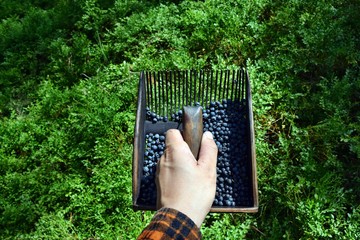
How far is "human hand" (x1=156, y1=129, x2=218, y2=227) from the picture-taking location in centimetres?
152

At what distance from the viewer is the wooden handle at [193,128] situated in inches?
71.8

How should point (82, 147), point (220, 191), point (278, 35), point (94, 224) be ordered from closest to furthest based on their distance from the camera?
1. point (220, 191)
2. point (94, 224)
3. point (82, 147)
4. point (278, 35)

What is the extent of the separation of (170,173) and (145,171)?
1.64 ft

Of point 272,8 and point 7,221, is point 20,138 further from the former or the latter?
point 272,8

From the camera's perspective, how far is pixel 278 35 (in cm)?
370

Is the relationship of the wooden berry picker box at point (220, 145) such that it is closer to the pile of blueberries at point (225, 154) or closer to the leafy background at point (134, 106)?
the pile of blueberries at point (225, 154)

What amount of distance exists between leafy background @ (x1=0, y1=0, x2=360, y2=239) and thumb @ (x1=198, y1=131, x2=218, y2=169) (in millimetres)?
1259

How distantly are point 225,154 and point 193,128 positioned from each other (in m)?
0.35

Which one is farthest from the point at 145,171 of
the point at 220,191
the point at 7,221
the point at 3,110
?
the point at 3,110

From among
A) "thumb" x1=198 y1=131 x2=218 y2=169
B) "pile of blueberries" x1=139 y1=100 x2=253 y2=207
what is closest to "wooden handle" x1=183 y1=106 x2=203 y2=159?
"thumb" x1=198 y1=131 x2=218 y2=169

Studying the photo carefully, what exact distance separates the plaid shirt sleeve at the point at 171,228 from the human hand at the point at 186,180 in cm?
4

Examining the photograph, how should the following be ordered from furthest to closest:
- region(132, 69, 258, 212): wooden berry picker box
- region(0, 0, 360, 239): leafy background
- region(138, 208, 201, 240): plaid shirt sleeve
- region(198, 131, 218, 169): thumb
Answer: region(0, 0, 360, 239): leafy background
region(132, 69, 258, 212): wooden berry picker box
region(198, 131, 218, 169): thumb
region(138, 208, 201, 240): plaid shirt sleeve

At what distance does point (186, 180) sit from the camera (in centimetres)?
157

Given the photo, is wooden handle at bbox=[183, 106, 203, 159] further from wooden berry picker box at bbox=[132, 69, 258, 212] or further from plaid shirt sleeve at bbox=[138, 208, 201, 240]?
plaid shirt sleeve at bbox=[138, 208, 201, 240]
